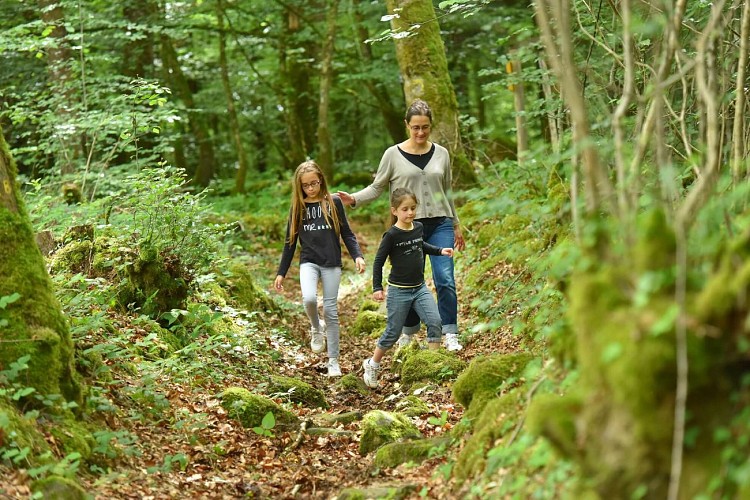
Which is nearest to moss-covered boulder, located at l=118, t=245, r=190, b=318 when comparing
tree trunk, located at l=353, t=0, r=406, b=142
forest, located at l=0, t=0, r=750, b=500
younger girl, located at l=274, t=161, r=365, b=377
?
forest, located at l=0, t=0, r=750, b=500

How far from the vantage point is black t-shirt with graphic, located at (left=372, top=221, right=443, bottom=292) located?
711 cm

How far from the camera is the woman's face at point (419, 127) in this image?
7.32 metres

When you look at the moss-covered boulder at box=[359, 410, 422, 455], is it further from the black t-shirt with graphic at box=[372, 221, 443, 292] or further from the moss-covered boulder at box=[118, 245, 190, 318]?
the moss-covered boulder at box=[118, 245, 190, 318]

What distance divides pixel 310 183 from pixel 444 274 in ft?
5.49

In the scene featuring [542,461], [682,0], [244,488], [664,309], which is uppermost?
[682,0]

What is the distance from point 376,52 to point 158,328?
53.2ft

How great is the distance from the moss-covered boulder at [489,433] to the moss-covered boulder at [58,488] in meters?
2.08

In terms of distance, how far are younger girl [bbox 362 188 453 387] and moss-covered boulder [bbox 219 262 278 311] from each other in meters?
2.65

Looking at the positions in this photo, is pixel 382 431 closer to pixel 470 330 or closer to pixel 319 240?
pixel 470 330

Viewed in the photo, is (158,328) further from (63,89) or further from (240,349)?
(63,89)

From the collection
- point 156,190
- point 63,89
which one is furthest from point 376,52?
point 156,190

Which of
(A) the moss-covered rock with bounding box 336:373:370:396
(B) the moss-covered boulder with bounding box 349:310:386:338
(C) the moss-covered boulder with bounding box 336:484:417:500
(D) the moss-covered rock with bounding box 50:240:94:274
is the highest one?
(D) the moss-covered rock with bounding box 50:240:94:274

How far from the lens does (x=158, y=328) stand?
6.94 m

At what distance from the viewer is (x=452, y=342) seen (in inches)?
295
